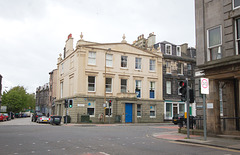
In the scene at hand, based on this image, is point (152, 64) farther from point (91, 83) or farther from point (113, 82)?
point (91, 83)

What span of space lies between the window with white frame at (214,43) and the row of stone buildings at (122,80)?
2012 centimetres

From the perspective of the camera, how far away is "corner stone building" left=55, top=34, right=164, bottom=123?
116ft

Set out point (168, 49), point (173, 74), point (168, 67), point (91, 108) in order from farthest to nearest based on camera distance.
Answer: point (168, 49)
point (173, 74)
point (168, 67)
point (91, 108)

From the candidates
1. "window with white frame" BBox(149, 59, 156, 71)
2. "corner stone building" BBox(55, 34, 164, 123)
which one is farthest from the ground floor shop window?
"window with white frame" BBox(149, 59, 156, 71)

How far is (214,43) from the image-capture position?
15844mm

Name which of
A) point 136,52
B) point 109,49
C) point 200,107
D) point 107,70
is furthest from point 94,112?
point 200,107

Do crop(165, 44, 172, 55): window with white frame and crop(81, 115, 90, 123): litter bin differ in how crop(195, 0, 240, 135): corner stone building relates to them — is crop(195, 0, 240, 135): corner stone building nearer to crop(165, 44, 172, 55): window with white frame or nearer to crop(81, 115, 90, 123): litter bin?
crop(81, 115, 90, 123): litter bin

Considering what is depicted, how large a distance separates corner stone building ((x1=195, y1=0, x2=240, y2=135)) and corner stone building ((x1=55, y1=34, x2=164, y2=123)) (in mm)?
20541

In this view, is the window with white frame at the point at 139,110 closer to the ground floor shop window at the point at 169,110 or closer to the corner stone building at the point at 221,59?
the ground floor shop window at the point at 169,110

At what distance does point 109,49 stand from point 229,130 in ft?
77.2

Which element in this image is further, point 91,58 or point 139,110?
point 139,110

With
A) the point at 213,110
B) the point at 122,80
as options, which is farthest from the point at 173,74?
the point at 213,110

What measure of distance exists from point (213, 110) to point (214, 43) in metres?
4.30

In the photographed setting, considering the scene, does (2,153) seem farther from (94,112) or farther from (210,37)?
(94,112)
